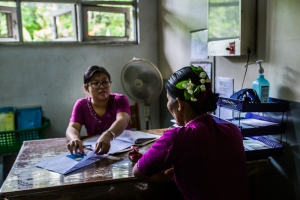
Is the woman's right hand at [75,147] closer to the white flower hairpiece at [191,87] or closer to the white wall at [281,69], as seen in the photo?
the white flower hairpiece at [191,87]

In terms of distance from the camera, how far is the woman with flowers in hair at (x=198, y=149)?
109 centimetres

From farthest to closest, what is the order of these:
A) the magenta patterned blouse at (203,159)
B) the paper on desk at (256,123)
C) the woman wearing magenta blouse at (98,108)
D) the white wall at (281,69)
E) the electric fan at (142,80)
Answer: the electric fan at (142,80) → the woman wearing magenta blouse at (98,108) → the paper on desk at (256,123) → the white wall at (281,69) → the magenta patterned blouse at (203,159)

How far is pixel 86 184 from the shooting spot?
1322mm

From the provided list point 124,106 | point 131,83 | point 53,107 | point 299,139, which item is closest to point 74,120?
point 124,106

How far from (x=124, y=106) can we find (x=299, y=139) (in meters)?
1.30

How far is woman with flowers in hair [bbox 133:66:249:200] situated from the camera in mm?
1091

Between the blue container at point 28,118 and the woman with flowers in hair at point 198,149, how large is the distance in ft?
7.22

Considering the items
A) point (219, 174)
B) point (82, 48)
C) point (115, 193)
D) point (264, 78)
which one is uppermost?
point (82, 48)

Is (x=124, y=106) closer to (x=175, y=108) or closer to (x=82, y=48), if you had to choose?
(x=175, y=108)

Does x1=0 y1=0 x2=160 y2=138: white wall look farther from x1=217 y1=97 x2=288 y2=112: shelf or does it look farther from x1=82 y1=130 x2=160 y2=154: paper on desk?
x1=217 y1=97 x2=288 y2=112: shelf

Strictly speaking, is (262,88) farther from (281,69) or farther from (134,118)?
(134,118)

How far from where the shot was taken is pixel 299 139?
1461 millimetres

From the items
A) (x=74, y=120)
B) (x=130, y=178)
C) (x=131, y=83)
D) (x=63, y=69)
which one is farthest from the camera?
(x=63, y=69)

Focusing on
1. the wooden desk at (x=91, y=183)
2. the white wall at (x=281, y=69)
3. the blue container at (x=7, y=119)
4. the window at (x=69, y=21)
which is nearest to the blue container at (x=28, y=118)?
the blue container at (x=7, y=119)
